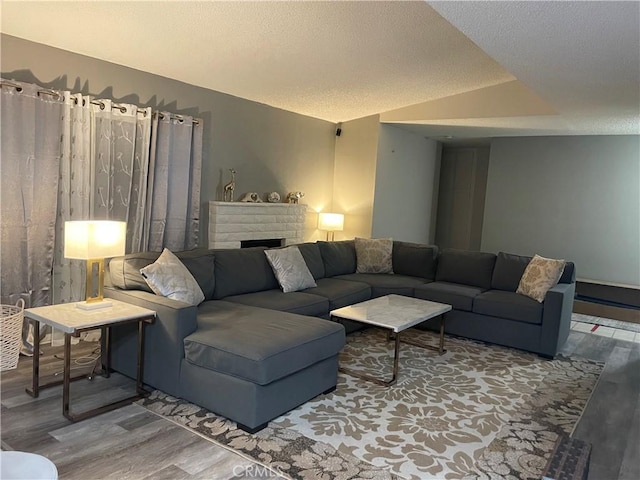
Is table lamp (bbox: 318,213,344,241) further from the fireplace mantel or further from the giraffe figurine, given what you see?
the giraffe figurine

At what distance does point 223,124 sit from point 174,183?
38.0 inches

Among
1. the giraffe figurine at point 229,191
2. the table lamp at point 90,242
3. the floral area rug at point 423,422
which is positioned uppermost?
the giraffe figurine at point 229,191

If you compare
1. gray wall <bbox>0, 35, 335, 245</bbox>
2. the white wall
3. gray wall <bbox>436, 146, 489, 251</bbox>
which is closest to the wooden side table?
gray wall <bbox>0, 35, 335, 245</bbox>

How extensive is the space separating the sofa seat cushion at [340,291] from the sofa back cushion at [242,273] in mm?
401

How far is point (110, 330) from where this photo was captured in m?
3.32

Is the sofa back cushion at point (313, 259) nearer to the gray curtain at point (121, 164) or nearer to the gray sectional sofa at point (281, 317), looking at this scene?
the gray sectional sofa at point (281, 317)

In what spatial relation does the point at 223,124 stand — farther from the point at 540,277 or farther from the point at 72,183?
the point at 540,277

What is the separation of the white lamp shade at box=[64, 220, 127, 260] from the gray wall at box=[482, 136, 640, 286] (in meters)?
6.29

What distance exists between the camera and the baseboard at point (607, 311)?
19.9 feet

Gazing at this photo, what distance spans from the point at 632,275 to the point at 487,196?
2.30 m

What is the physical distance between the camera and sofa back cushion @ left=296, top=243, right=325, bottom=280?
4930 mm

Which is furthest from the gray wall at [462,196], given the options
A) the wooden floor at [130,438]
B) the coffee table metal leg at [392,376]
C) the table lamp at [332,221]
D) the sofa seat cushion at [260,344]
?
the sofa seat cushion at [260,344]

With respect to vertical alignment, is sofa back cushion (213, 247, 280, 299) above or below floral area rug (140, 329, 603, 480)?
above

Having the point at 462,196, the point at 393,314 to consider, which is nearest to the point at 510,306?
the point at 393,314
